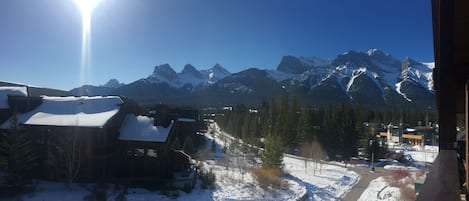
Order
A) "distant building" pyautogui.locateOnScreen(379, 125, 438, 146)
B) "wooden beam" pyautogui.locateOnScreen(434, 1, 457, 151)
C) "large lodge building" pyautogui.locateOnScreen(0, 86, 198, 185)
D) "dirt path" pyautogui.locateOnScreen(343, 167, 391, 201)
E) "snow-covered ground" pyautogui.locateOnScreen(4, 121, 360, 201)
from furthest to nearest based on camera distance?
1. "distant building" pyautogui.locateOnScreen(379, 125, 438, 146)
2. "dirt path" pyautogui.locateOnScreen(343, 167, 391, 201)
3. "large lodge building" pyautogui.locateOnScreen(0, 86, 198, 185)
4. "snow-covered ground" pyautogui.locateOnScreen(4, 121, 360, 201)
5. "wooden beam" pyautogui.locateOnScreen(434, 1, 457, 151)

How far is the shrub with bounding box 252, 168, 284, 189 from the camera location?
82.7 ft

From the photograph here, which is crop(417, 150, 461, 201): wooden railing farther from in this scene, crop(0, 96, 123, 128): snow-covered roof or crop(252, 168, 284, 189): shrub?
crop(252, 168, 284, 189): shrub

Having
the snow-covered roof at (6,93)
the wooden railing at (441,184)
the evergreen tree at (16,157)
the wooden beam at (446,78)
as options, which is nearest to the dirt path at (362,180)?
the evergreen tree at (16,157)

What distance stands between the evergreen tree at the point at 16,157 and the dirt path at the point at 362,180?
20185 mm

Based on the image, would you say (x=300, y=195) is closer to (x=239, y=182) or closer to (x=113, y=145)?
(x=239, y=182)

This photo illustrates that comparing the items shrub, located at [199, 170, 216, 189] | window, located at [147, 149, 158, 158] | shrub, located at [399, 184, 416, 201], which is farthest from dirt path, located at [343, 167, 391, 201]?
window, located at [147, 149, 158, 158]

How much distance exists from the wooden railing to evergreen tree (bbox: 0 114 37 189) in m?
20.3

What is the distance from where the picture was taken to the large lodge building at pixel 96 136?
2003cm

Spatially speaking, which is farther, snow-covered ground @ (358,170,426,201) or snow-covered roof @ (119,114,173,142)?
snow-covered ground @ (358,170,426,201)

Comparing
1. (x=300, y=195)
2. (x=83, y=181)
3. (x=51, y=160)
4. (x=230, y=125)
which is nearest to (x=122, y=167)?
(x=83, y=181)

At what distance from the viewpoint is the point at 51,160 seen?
1989 centimetres

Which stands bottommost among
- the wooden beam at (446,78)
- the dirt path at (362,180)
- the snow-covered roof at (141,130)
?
the dirt path at (362,180)

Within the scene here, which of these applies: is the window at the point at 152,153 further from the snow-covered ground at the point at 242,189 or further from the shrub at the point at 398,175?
the shrub at the point at 398,175

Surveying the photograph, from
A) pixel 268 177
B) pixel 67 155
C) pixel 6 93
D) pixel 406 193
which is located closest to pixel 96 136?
pixel 67 155
